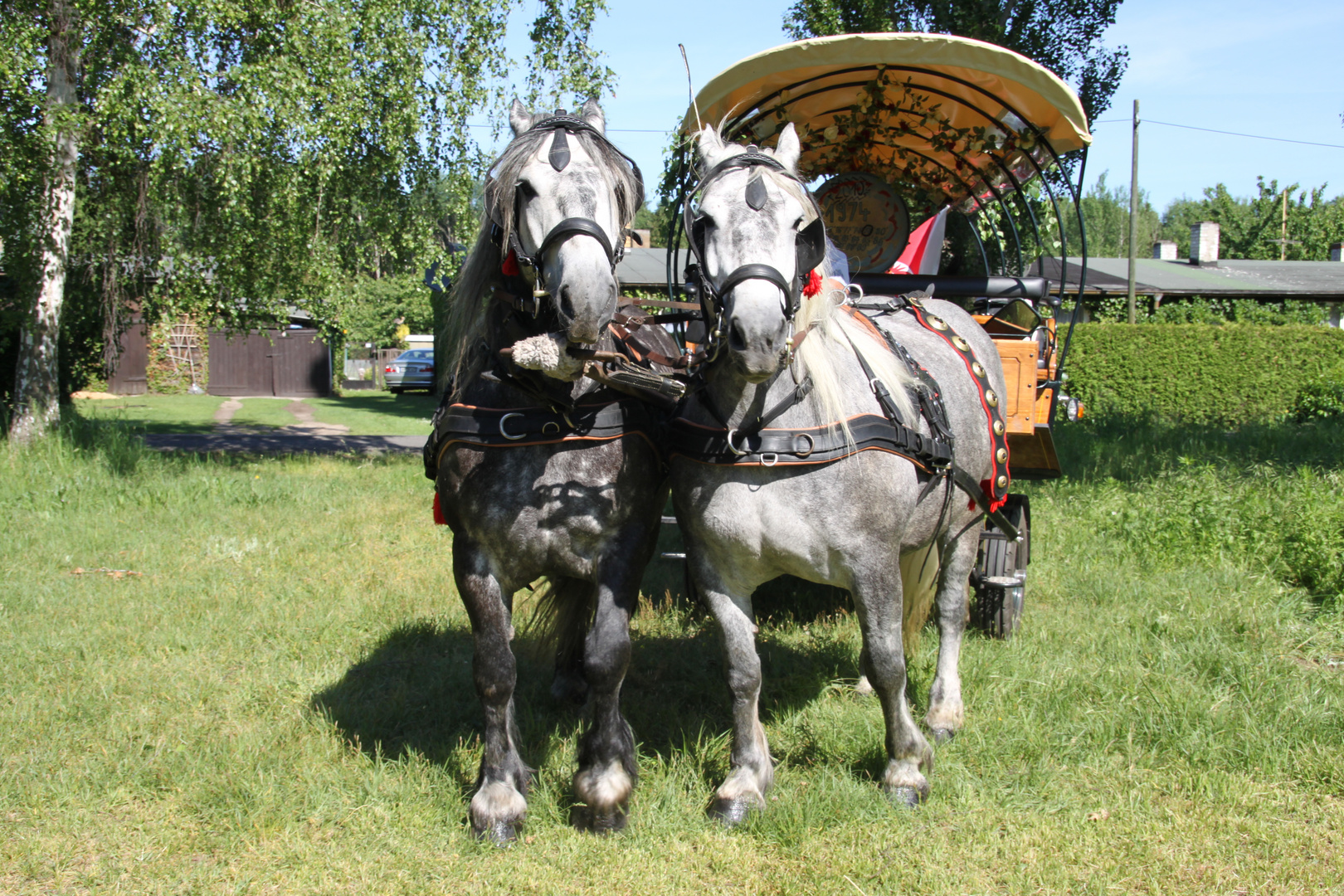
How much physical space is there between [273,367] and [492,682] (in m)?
28.3

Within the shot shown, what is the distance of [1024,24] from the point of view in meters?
12.6

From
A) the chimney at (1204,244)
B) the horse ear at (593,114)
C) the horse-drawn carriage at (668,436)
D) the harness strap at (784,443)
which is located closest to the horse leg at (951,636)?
the horse-drawn carriage at (668,436)

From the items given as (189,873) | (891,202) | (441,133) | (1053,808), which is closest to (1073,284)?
(441,133)

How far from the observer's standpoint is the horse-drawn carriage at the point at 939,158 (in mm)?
4148

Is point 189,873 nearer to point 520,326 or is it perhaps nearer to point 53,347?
point 520,326

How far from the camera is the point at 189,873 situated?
2.95 m

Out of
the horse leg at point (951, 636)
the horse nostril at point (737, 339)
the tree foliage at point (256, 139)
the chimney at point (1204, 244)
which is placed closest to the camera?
the horse nostril at point (737, 339)

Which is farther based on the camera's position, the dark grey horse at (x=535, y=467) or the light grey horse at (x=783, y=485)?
the dark grey horse at (x=535, y=467)

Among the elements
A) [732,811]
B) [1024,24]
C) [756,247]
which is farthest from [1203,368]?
[756,247]

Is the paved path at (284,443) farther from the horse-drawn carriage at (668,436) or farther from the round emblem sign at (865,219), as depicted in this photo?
the horse-drawn carriage at (668,436)

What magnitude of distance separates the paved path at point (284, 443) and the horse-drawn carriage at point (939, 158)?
30.7 ft

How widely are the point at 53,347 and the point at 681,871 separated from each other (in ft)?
32.6

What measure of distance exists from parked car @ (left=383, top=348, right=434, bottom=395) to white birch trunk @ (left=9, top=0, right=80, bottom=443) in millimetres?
18935

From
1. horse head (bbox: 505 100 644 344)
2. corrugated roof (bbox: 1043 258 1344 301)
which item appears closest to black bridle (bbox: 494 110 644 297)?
horse head (bbox: 505 100 644 344)
